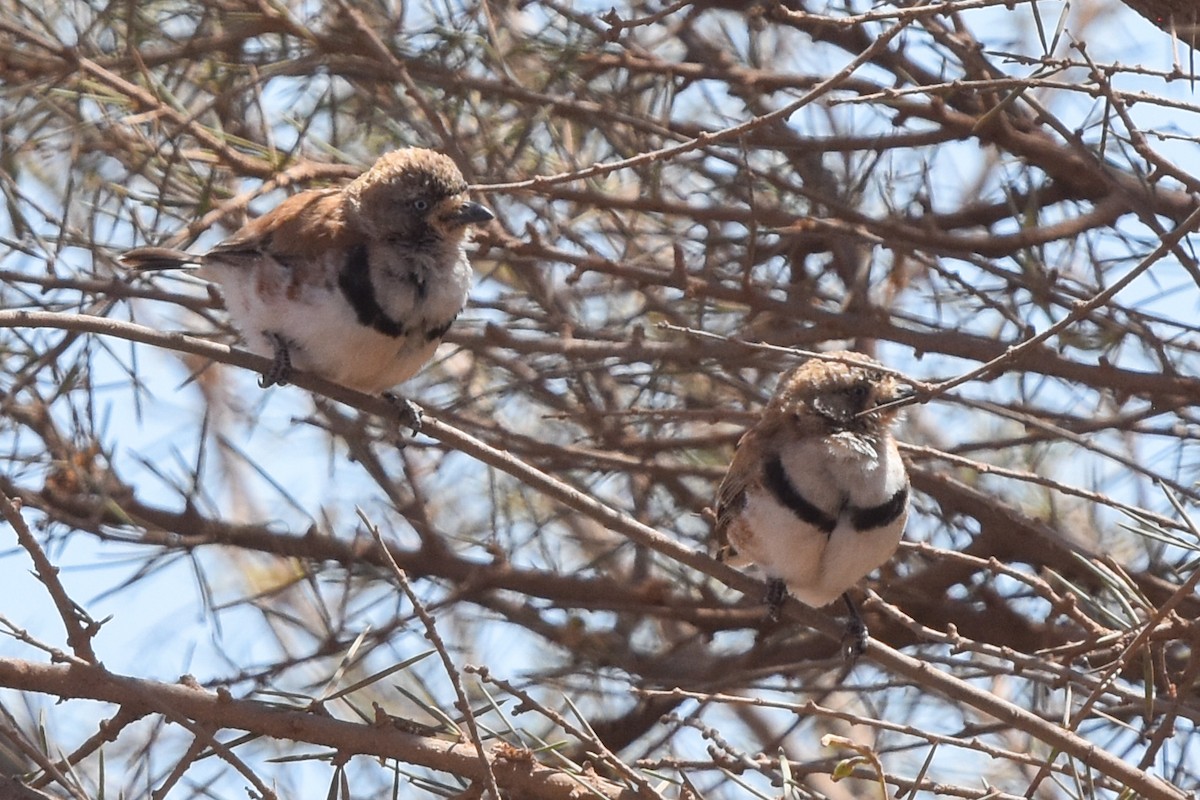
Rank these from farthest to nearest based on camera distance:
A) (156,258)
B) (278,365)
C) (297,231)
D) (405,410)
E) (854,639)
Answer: (156,258) → (297,231) → (405,410) → (278,365) → (854,639)

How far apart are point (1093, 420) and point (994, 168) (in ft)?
5.97

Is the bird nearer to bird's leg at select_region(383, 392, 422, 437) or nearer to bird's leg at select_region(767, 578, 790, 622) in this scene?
bird's leg at select_region(383, 392, 422, 437)

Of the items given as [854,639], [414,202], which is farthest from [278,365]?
[854,639]

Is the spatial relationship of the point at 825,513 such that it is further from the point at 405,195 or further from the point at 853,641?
the point at 405,195

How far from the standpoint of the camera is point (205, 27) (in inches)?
190

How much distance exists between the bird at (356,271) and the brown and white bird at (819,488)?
860 mm

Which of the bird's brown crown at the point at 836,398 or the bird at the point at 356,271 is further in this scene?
the bird's brown crown at the point at 836,398

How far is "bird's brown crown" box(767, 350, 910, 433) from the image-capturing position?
4.03 m

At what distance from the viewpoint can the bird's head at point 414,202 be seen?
395 cm

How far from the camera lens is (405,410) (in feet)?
12.5

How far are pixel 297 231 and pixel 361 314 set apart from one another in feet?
1.15

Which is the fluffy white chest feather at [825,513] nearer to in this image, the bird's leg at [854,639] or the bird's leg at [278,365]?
the bird's leg at [854,639]

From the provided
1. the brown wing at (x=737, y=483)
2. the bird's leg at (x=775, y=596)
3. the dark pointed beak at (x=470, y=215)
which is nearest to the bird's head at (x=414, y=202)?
the dark pointed beak at (x=470, y=215)

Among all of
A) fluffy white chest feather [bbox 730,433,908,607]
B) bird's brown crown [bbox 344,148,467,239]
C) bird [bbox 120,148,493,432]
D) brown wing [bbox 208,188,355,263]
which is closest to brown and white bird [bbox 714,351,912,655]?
fluffy white chest feather [bbox 730,433,908,607]
